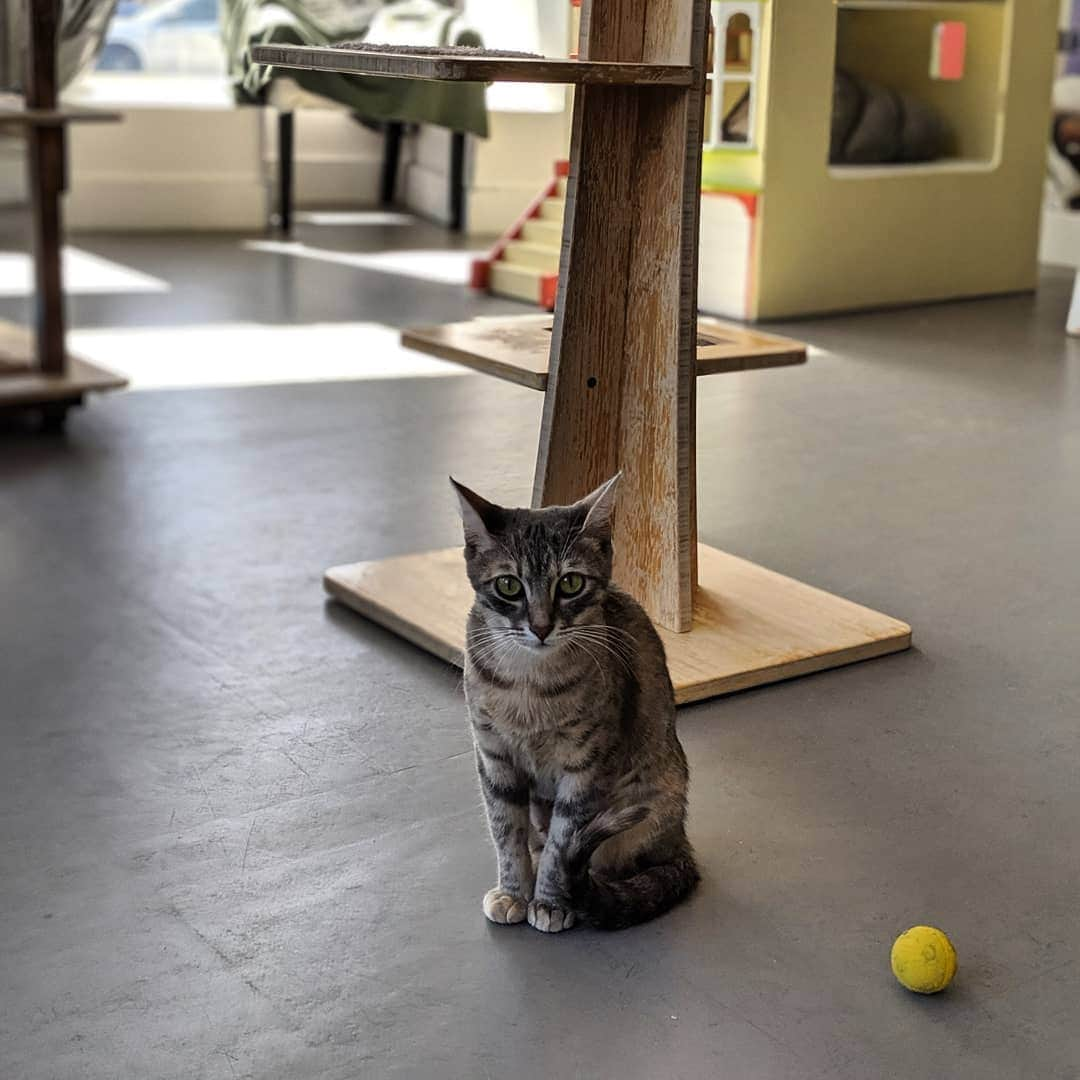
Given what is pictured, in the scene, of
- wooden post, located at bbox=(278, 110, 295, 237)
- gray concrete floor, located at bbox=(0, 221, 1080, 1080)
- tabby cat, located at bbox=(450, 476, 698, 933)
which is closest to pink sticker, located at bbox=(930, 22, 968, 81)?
gray concrete floor, located at bbox=(0, 221, 1080, 1080)

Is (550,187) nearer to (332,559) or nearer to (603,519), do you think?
(332,559)

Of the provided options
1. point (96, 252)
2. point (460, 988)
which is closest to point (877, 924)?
point (460, 988)

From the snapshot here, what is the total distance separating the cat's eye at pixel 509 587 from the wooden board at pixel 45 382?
7.96 feet

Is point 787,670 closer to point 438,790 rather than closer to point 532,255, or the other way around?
point 438,790

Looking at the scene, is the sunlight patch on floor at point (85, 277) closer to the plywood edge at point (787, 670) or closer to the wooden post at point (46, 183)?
the wooden post at point (46, 183)

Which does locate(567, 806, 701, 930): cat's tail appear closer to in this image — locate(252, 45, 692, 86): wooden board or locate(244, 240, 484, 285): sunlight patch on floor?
locate(252, 45, 692, 86): wooden board

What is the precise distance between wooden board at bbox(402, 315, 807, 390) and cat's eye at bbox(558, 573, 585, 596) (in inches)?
31.5

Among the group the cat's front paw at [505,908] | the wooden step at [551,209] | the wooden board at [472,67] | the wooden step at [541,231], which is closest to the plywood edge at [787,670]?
the cat's front paw at [505,908]

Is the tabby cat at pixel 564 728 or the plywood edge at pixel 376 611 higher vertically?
the tabby cat at pixel 564 728

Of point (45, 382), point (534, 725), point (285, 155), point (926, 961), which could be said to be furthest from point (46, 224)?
point (285, 155)

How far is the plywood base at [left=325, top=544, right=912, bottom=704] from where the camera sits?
2438mm

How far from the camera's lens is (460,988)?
1630mm

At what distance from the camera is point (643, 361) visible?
8.34 ft

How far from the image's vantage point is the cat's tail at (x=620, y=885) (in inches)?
66.9
